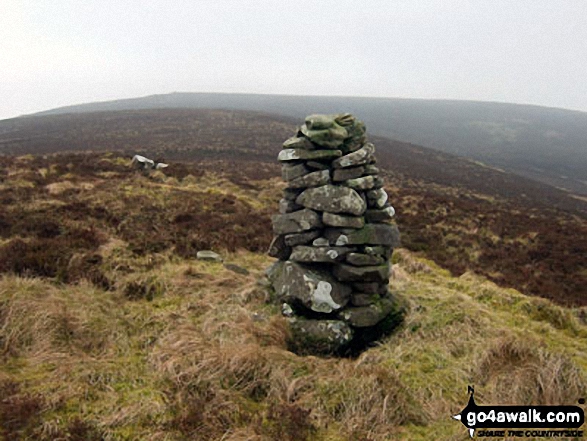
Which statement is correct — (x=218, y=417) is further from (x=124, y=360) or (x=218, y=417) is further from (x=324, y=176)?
(x=324, y=176)

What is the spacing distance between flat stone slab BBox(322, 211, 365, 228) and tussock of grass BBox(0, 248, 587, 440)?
2350 millimetres

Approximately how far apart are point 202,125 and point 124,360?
67.8 metres

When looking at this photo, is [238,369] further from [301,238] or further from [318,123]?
[318,123]

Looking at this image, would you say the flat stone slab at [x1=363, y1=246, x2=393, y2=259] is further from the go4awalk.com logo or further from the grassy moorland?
the go4awalk.com logo

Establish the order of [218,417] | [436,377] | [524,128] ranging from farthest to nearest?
1. [524,128]
2. [436,377]
3. [218,417]

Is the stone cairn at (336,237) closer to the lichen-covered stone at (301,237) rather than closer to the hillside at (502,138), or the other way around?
the lichen-covered stone at (301,237)

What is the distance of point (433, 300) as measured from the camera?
9117mm

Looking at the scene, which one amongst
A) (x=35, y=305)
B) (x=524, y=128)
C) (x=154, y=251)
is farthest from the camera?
(x=524, y=128)

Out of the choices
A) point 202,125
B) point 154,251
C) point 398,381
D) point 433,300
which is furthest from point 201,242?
point 202,125

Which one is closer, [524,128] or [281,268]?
[281,268]

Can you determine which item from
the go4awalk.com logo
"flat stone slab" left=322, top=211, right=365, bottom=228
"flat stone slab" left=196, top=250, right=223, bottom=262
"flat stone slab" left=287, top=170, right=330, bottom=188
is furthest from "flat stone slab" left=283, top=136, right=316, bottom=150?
A: the go4awalk.com logo

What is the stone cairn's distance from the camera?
7.89 m

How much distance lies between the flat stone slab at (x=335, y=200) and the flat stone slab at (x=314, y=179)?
0.12 meters

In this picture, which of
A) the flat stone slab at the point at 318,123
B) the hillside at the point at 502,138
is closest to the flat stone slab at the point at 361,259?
the flat stone slab at the point at 318,123
